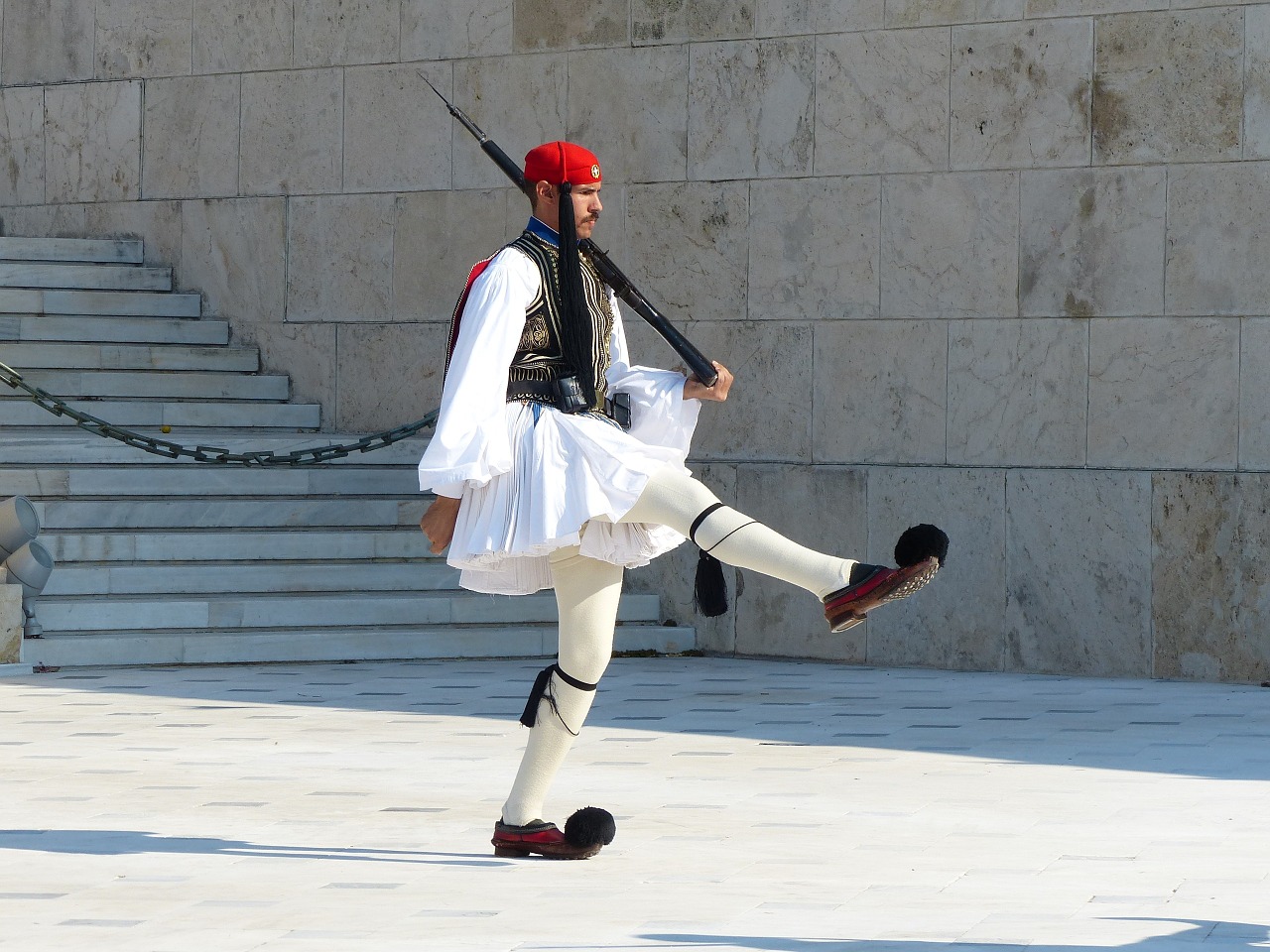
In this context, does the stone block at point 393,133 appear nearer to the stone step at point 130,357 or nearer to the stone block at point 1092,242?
the stone step at point 130,357

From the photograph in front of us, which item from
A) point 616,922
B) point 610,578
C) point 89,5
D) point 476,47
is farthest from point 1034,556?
point 89,5

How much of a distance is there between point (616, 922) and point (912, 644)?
23.0ft

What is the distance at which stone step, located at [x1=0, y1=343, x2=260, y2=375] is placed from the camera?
13.6 m

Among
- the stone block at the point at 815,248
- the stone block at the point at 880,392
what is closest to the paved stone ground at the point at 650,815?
the stone block at the point at 880,392

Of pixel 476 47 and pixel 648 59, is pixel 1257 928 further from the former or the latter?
pixel 476 47

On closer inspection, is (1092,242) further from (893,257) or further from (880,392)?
(880,392)

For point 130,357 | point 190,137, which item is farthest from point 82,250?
point 130,357

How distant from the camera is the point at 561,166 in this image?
19.8ft

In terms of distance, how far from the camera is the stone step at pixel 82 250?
1494cm

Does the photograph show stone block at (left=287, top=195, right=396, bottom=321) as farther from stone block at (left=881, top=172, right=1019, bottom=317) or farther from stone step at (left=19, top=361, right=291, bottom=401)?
stone block at (left=881, top=172, right=1019, bottom=317)

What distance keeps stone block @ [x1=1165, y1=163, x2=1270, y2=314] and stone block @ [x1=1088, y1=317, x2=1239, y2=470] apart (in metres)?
0.13

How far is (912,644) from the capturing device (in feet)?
38.7

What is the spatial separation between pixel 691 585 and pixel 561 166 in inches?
259

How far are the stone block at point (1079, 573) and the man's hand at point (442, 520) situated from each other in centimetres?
621
